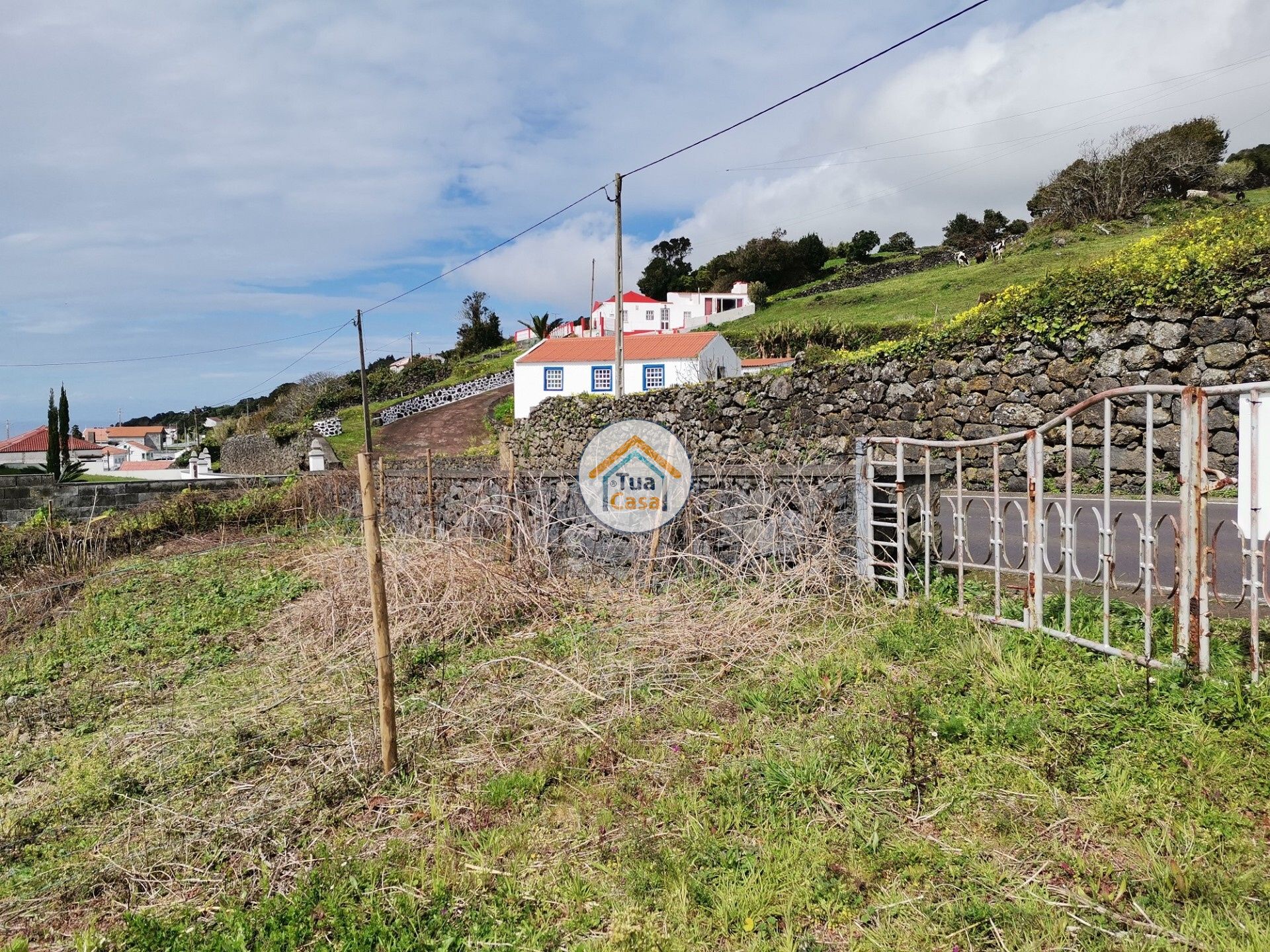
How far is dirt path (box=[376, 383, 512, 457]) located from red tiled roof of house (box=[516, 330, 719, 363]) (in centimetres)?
418

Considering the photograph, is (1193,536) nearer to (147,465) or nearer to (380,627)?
(380,627)

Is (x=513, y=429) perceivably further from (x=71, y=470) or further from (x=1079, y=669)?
(x=1079, y=669)

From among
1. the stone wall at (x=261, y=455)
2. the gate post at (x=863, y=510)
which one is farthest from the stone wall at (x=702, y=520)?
the stone wall at (x=261, y=455)

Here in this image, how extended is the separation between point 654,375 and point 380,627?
2684cm

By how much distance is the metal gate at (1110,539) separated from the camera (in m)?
3.45

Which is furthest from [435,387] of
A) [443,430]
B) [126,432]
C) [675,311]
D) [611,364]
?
[126,432]

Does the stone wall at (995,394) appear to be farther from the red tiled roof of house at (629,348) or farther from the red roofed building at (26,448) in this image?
the red roofed building at (26,448)

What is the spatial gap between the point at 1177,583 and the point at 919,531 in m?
2.36

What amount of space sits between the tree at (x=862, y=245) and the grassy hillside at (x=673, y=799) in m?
50.6

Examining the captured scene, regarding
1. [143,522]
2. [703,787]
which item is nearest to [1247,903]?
[703,787]

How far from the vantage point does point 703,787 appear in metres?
3.39

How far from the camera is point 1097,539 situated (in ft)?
21.9

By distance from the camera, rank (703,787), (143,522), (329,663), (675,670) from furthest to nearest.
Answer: (143,522)
(329,663)
(675,670)
(703,787)

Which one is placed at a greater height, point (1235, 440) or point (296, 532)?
point (1235, 440)
